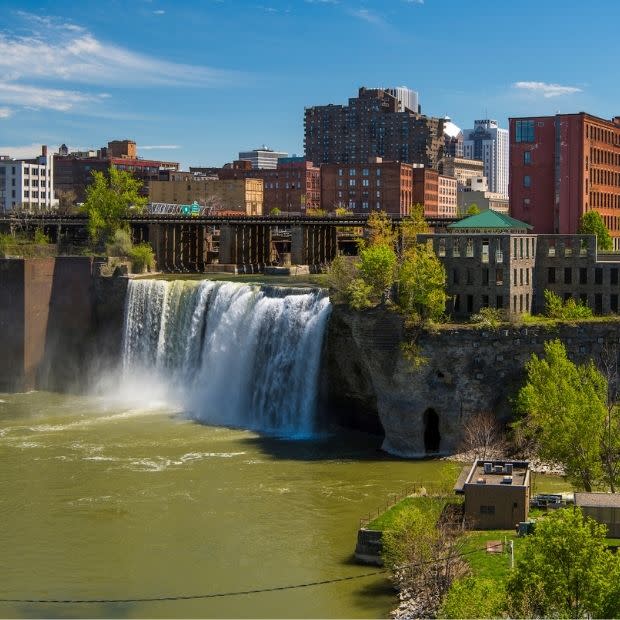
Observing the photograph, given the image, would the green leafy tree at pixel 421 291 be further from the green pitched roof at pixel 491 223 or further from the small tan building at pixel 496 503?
the small tan building at pixel 496 503

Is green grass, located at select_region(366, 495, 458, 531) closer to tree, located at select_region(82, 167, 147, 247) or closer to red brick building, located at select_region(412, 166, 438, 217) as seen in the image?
tree, located at select_region(82, 167, 147, 247)

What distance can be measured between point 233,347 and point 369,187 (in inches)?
3954

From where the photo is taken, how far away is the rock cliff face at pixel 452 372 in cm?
6341

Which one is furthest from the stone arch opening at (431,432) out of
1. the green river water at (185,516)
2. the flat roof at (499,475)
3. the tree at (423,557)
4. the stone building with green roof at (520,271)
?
the tree at (423,557)

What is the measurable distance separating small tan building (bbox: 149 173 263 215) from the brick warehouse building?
92590 mm

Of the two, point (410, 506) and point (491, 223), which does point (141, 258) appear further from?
point (410, 506)

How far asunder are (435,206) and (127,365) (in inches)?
4421

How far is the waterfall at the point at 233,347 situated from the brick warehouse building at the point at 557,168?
86.2 feet

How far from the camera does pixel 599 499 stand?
4356 cm

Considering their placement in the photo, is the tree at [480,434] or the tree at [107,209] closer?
the tree at [480,434]

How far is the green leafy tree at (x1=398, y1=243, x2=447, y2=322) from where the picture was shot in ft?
215

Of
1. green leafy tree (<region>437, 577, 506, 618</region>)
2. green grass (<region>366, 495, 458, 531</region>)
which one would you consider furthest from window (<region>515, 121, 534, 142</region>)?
green leafy tree (<region>437, 577, 506, 618</region>)

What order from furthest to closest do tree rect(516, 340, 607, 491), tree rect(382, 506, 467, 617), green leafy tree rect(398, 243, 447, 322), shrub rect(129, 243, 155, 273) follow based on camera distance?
shrub rect(129, 243, 155, 273)
green leafy tree rect(398, 243, 447, 322)
tree rect(516, 340, 607, 491)
tree rect(382, 506, 467, 617)

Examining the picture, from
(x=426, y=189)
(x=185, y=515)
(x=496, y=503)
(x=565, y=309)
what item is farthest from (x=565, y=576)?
(x=426, y=189)
